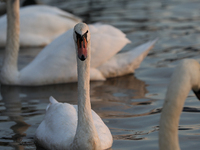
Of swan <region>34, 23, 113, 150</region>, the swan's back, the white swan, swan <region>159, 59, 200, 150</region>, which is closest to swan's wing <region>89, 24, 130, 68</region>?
the swan's back

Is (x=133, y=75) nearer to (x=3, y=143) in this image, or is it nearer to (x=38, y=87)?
(x=38, y=87)

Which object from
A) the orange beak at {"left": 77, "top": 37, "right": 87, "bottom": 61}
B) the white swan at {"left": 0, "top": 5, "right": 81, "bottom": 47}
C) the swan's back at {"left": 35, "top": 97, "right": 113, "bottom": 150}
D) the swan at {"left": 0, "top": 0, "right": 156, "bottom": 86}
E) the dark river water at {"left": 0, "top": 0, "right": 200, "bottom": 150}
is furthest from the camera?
the white swan at {"left": 0, "top": 5, "right": 81, "bottom": 47}

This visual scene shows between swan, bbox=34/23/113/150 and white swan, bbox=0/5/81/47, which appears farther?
white swan, bbox=0/5/81/47

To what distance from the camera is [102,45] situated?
8.66 m

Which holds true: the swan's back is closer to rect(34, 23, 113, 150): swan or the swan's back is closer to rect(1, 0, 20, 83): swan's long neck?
rect(34, 23, 113, 150): swan

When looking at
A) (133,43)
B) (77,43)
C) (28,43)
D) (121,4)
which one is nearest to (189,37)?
(133,43)

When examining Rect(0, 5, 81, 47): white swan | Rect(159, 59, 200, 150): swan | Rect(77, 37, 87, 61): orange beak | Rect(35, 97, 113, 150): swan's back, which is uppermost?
Rect(0, 5, 81, 47): white swan

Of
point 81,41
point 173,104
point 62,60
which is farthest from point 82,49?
point 62,60

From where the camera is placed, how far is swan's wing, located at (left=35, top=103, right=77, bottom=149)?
535cm

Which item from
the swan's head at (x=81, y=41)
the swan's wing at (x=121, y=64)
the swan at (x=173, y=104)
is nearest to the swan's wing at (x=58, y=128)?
the swan's head at (x=81, y=41)

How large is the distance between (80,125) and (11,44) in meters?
3.92

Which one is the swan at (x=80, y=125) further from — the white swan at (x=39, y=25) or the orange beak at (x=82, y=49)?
the white swan at (x=39, y=25)

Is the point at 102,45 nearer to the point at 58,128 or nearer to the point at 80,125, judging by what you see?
the point at 58,128

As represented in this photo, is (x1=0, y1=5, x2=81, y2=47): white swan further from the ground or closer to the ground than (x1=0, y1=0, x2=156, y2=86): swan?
further from the ground
